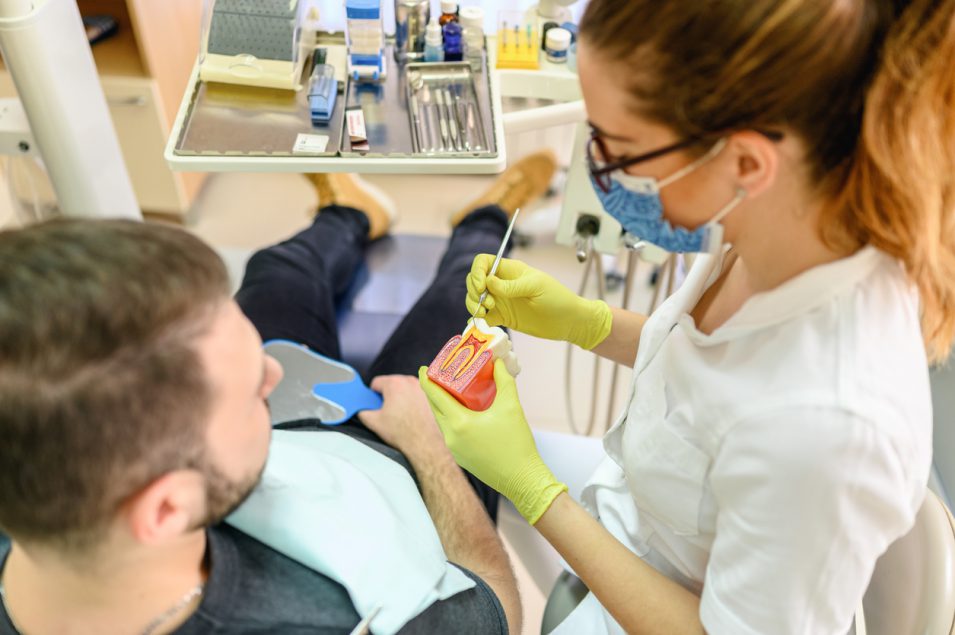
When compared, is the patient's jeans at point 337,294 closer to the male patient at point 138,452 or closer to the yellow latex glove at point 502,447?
the yellow latex glove at point 502,447

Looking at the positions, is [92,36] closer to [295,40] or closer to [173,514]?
[295,40]

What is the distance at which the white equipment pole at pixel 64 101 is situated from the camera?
1353 mm

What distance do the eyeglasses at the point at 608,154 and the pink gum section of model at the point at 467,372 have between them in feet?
1.10

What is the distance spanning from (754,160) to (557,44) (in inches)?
33.3

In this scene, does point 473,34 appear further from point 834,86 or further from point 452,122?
point 834,86

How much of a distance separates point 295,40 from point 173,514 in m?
0.99

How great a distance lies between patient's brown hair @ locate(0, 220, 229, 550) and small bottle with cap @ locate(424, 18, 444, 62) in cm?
92

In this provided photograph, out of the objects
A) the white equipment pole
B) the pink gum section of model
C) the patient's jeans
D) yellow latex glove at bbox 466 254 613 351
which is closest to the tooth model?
the pink gum section of model

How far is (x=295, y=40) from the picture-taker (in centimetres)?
147

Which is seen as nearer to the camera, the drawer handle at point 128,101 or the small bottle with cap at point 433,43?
the small bottle with cap at point 433,43

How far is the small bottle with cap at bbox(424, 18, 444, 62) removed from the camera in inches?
60.6

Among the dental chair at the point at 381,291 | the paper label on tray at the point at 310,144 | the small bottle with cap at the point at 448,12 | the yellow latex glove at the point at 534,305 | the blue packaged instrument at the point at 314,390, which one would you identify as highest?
the small bottle with cap at the point at 448,12

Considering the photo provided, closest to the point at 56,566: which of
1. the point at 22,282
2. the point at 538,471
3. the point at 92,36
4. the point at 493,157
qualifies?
the point at 22,282

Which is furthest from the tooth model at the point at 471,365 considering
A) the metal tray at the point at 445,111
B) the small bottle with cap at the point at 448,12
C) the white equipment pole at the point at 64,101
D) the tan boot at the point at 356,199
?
the tan boot at the point at 356,199
